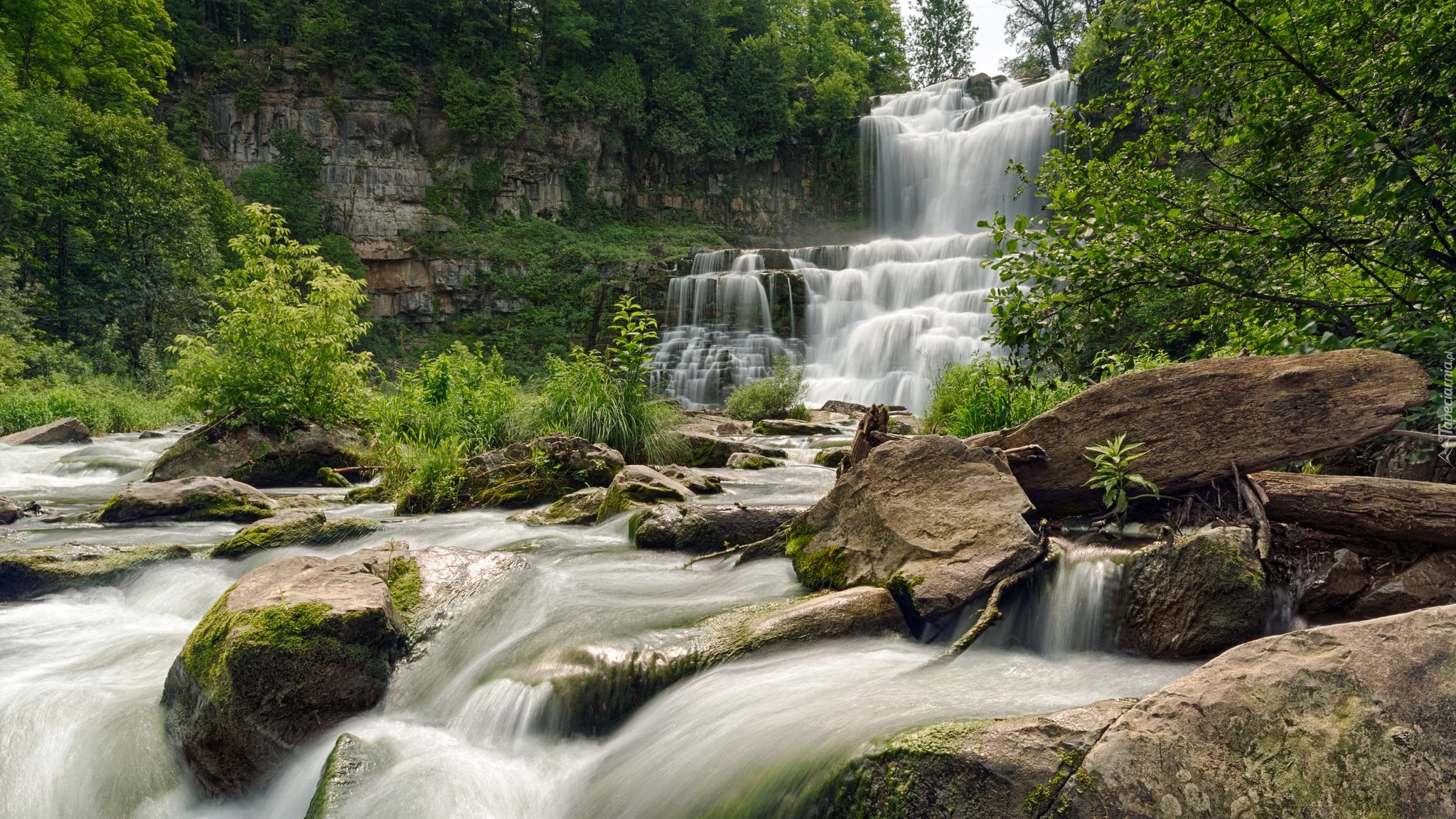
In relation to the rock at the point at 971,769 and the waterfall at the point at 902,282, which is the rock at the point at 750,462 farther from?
the waterfall at the point at 902,282

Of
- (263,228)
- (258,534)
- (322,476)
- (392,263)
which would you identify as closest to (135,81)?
(392,263)

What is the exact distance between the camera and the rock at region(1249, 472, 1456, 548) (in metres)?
3.10

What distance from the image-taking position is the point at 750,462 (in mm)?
10562

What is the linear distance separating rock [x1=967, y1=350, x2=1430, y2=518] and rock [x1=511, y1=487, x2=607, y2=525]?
12.6 ft

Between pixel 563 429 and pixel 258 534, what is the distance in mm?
4293

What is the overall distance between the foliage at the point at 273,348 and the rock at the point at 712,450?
15.4ft

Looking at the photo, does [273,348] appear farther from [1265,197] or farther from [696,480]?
[1265,197]

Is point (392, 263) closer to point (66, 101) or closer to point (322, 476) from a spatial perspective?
point (66, 101)

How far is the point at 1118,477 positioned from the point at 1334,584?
0.93 m

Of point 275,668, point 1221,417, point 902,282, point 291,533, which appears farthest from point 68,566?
point 902,282

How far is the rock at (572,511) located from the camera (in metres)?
6.70

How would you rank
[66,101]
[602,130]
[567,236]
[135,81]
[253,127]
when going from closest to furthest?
[66,101], [135,81], [253,127], [567,236], [602,130]

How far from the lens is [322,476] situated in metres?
9.71

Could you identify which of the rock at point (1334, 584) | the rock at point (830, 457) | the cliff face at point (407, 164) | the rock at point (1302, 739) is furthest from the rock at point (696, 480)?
the cliff face at point (407, 164)
